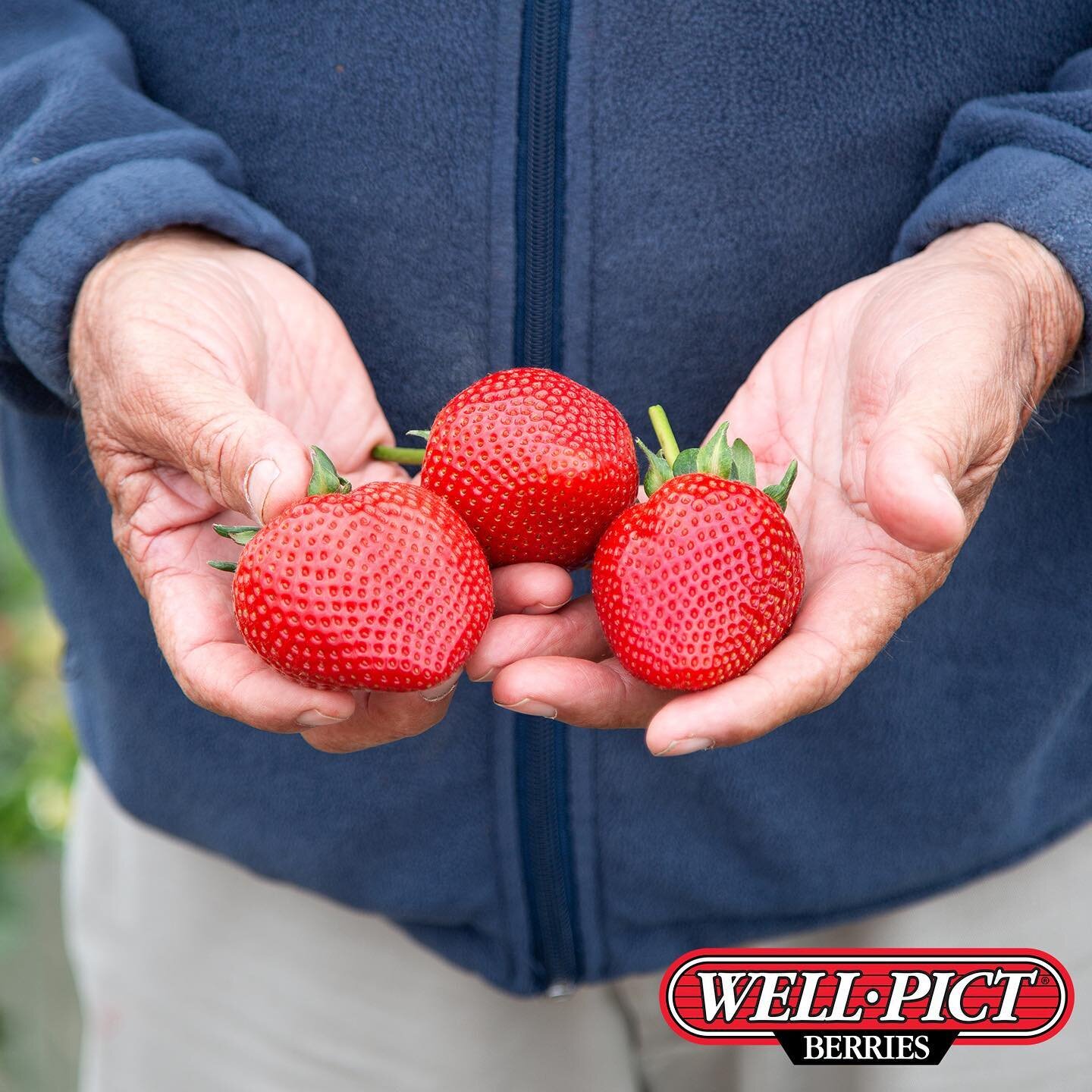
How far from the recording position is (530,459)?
4.18 ft

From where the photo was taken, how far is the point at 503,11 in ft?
4.29

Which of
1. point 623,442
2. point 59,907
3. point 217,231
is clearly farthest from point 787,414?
point 59,907

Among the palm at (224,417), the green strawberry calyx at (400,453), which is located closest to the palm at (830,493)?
the green strawberry calyx at (400,453)

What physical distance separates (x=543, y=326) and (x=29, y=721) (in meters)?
2.55

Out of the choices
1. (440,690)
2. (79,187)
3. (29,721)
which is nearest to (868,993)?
(440,690)

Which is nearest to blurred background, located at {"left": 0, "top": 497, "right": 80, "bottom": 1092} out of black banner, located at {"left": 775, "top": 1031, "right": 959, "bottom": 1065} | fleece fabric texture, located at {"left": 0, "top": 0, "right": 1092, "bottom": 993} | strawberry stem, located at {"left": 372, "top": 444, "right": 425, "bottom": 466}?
fleece fabric texture, located at {"left": 0, "top": 0, "right": 1092, "bottom": 993}

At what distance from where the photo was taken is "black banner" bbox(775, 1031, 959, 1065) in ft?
4.92

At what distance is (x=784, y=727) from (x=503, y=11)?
2.99 ft

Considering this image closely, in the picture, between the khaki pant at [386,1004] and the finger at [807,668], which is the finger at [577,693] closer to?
the finger at [807,668]

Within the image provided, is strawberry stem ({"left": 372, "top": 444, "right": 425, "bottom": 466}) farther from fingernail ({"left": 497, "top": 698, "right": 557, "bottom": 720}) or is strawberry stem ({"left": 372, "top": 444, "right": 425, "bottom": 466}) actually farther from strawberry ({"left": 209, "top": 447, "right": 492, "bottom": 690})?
fingernail ({"left": 497, "top": 698, "right": 557, "bottom": 720})

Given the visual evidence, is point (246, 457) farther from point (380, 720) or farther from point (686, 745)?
point (686, 745)

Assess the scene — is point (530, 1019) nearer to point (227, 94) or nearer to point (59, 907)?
point (227, 94)

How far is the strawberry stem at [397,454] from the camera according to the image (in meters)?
1.40

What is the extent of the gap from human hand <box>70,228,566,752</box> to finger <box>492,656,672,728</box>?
Answer: 0.33 ft
